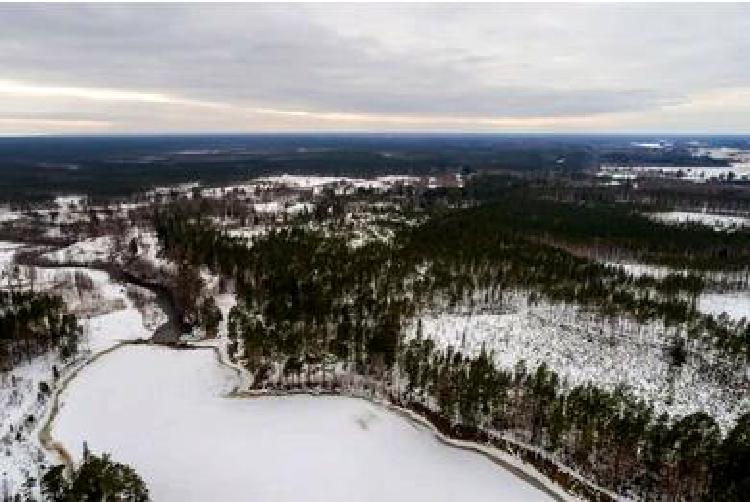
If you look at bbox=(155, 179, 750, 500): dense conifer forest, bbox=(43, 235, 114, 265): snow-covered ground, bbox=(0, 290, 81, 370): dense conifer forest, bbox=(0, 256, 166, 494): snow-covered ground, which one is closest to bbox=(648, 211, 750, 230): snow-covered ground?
bbox=(155, 179, 750, 500): dense conifer forest

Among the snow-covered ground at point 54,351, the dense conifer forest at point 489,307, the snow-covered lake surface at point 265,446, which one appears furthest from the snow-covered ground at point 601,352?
the snow-covered ground at point 54,351

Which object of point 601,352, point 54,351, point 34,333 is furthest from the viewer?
point 601,352

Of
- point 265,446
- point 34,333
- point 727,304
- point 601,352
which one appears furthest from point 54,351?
point 727,304

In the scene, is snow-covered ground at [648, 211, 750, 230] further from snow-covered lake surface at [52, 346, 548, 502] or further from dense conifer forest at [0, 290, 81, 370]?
dense conifer forest at [0, 290, 81, 370]

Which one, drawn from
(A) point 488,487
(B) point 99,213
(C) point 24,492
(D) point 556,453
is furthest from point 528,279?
(B) point 99,213

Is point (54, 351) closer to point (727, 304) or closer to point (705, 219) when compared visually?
point (727, 304)

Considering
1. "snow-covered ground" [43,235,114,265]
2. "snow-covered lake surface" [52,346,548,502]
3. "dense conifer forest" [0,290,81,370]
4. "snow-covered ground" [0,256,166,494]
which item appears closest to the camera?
"snow-covered lake surface" [52,346,548,502]
